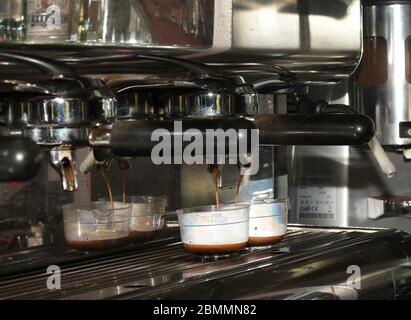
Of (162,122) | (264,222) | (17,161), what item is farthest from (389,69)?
(17,161)

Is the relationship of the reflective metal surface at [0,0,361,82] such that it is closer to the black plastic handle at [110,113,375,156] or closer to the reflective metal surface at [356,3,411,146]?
the black plastic handle at [110,113,375,156]

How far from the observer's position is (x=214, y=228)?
1.08 metres

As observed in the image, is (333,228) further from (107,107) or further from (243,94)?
(107,107)

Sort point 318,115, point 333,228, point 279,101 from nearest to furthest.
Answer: point 318,115 < point 333,228 < point 279,101

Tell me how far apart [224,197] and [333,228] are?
17 cm

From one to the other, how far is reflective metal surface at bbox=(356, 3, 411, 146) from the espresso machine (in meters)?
0.30

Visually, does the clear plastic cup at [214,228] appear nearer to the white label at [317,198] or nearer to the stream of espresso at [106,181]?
the stream of espresso at [106,181]

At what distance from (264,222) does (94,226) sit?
23 centimetres

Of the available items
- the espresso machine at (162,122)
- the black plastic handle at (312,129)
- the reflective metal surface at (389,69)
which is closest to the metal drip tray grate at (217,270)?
the espresso machine at (162,122)

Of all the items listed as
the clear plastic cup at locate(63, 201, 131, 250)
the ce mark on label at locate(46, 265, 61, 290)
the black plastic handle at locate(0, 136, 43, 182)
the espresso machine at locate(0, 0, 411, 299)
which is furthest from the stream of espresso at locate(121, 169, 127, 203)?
the black plastic handle at locate(0, 136, 43, 182)

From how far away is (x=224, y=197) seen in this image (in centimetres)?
139

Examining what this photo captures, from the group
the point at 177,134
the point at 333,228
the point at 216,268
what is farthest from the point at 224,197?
the point at 177,134

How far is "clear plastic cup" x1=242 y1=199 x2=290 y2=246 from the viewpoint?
1170mm

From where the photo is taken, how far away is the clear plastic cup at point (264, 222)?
1170 millimetres
